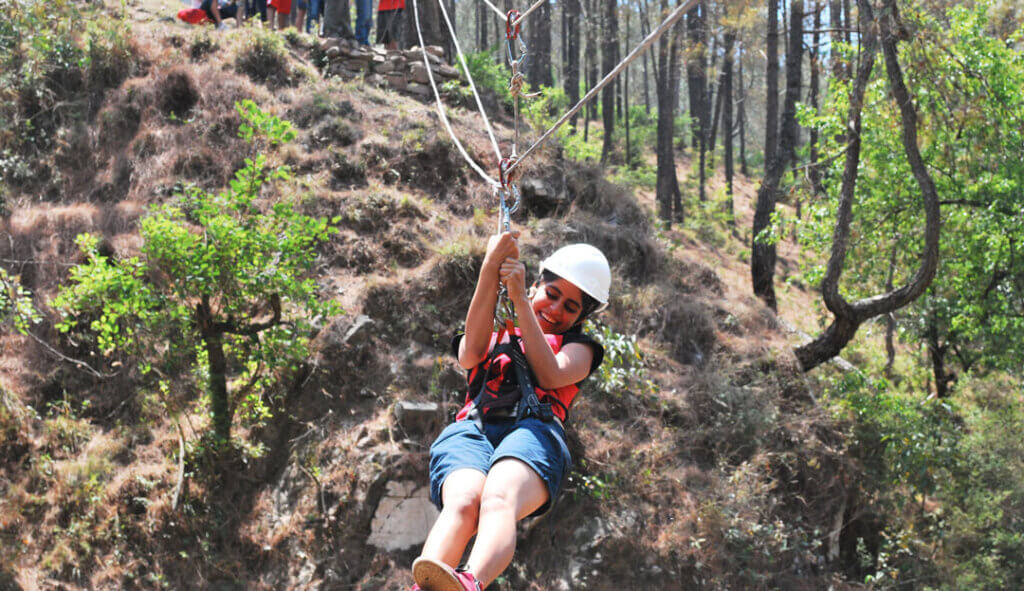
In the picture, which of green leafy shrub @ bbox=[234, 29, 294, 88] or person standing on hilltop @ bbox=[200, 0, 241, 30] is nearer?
green leafy shrub @ bbox=[234, 29, 294, 88]

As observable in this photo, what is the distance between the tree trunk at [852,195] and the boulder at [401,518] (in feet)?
16.3

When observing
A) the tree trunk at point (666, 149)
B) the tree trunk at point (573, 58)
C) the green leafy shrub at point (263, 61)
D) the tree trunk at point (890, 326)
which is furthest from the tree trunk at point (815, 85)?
the green leafy shrub at point (263, 61)

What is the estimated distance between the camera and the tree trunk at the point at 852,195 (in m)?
7.80

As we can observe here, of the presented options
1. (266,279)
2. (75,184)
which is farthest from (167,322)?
(75,184)

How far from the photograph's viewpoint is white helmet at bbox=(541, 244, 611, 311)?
Answer: 145 inches

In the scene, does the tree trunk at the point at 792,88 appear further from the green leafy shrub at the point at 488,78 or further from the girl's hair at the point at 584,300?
the girl's hair at the point at 584,300

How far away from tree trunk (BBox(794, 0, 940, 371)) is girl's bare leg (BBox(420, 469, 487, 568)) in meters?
6.61

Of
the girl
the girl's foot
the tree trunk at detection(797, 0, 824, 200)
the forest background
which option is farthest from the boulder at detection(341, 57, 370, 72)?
the girl's foot

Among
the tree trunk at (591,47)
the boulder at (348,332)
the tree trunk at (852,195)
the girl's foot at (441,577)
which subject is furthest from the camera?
the tree trunk at (591,47)

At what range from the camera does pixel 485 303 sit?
343 centimetres

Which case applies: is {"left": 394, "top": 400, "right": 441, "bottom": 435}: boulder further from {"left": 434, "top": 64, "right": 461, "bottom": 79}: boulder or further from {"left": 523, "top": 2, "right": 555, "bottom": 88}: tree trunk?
{"left": 523, "top": 2, "right": 555, "bottom": 88}: tree trunk

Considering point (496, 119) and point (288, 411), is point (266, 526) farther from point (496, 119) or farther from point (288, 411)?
point (496, 119)

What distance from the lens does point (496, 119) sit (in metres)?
12.8

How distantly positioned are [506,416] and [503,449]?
0.89 feet
